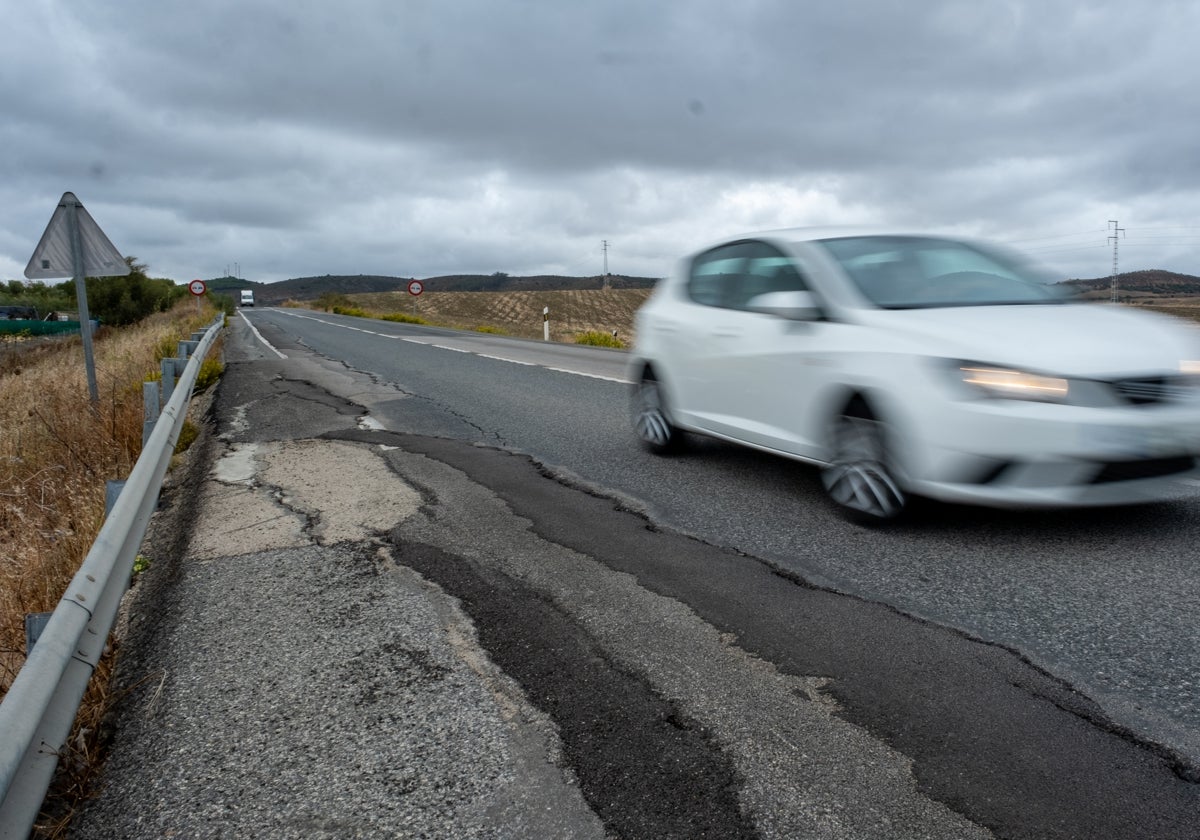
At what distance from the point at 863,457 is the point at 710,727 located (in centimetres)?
243

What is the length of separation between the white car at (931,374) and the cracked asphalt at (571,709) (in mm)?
1029

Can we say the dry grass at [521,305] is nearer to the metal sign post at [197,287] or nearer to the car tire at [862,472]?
the metal sign post at [197,287]

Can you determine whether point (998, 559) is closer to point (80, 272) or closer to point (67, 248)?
point (80, 272)

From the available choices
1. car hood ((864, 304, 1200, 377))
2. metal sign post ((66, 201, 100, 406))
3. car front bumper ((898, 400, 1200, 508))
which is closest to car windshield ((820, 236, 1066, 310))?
car hood ((864, 304, 1200, 377))

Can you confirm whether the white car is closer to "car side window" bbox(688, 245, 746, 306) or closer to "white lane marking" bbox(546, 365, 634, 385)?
"car side window" bbox(688, 245, 746, 306)

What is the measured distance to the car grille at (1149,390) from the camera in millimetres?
4152

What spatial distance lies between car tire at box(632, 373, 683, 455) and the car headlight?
2802 mm

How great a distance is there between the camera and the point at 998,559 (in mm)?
4223

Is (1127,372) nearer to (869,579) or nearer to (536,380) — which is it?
(869,579)

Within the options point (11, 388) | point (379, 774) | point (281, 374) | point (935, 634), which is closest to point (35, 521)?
point (379, 774)

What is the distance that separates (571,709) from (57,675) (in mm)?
1441

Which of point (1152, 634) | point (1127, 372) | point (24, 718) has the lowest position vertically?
point (1152, 634)

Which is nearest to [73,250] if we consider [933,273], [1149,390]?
[933,273]

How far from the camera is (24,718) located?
2195mm
